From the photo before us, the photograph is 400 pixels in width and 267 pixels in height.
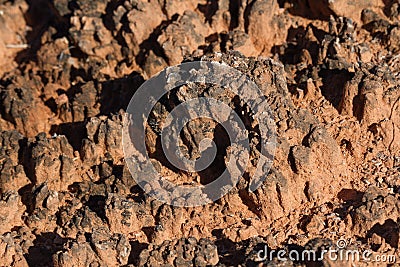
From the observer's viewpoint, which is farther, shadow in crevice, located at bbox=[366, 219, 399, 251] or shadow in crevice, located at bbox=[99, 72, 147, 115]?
shadow in crevice, located at bbox=[99, 72, 147, 115]

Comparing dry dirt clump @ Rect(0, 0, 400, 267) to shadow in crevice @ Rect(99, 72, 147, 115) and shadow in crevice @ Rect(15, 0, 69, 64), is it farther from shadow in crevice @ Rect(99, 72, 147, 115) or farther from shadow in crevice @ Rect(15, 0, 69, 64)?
shadow in crevice @ Rect(15, 0, 69, 64)

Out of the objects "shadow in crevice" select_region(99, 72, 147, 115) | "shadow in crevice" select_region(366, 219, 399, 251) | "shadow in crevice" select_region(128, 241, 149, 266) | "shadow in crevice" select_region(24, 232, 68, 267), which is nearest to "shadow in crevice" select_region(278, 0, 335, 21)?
"shadow in crevice" select_region(99, 72, 147, 115)

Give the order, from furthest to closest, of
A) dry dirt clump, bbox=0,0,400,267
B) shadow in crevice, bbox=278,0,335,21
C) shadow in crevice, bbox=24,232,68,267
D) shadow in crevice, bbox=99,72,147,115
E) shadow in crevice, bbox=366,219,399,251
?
shadow in crevice, bbox=278,0,335,21, shadow in crevice, bbox=99,72,147,115, shadow in crevice, bbox=24,232,68,267, dry dirt clump, bbox=0,0,400,267, shadow in crevice, bbox=366,219,399,251

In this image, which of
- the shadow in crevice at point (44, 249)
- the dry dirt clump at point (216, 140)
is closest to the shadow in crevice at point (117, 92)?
the dry dirt clump at point (216, 140)

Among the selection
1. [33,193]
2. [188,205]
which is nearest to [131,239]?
[188,205]

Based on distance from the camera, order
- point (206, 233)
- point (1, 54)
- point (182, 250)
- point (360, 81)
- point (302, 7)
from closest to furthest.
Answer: point (182, 250)
point (206, 233)
point (360, 81)
point (302, 7)
point (1, 54)

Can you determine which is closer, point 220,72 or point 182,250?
point 182,250

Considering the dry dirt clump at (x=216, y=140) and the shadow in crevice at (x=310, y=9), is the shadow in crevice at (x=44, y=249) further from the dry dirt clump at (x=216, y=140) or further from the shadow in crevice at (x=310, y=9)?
the shadow in crevice at (x=310, y=9)

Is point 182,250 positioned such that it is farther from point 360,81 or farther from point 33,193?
point 360,81
